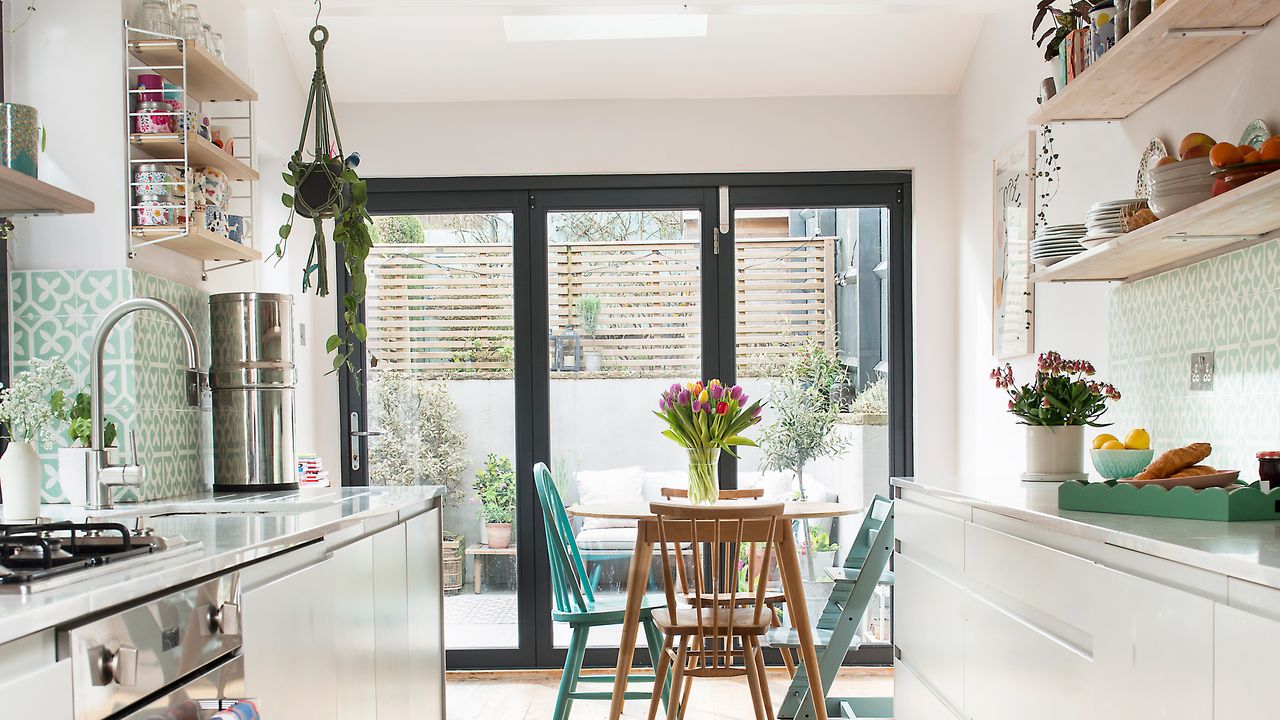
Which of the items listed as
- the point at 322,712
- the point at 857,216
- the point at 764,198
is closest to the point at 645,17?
the point at 764,198

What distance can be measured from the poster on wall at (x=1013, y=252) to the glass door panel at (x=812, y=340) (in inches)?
28.4

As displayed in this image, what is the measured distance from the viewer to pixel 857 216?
454 centimetres

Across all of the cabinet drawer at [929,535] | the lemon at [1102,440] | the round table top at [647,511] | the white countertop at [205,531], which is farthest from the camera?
the round table top at [647,511]

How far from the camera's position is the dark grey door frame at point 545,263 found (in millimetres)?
4484

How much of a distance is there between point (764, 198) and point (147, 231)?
2.57 metres

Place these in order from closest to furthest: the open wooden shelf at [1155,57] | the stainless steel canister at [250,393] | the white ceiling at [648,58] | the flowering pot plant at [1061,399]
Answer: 1. the open wooden shelf at [1155,57]
2. the flowering pot plant at [1061,399]
3. the stainless steel canister at [250,393]
4. the white ceiling at [648,58]

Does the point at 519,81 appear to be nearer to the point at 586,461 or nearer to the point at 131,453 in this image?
the point at 586,461

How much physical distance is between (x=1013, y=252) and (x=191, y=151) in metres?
2.64

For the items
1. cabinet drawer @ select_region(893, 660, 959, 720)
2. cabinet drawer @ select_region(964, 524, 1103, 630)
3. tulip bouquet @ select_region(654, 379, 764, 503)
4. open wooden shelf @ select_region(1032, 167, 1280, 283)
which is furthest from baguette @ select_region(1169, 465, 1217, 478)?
tulip bouquet @ select_region(654, 379, 764, 503)

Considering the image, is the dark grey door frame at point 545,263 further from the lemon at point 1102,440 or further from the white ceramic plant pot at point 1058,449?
the lemon at point 1102,440

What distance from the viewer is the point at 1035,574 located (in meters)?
1.88

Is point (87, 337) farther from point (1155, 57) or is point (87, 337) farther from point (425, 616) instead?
point (1155, 57)

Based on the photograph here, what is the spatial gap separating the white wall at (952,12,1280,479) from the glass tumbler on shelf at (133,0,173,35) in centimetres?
253

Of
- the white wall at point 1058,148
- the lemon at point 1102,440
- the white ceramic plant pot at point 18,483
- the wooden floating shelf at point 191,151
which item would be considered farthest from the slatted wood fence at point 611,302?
the white ceramic plant pot at point 18,483
